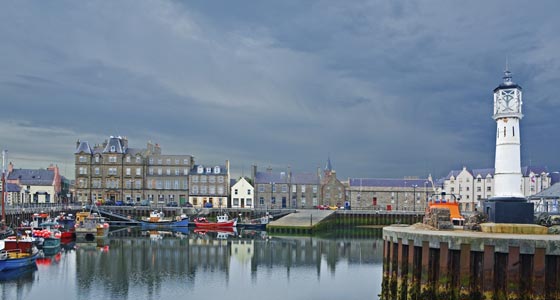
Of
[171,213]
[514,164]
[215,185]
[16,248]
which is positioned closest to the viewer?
[514,164]

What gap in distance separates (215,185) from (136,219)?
654 inches

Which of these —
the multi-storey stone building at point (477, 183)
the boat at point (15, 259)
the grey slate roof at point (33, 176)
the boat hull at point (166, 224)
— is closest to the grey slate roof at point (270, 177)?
the boat hull at point (166, 224)

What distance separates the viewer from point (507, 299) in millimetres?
17344

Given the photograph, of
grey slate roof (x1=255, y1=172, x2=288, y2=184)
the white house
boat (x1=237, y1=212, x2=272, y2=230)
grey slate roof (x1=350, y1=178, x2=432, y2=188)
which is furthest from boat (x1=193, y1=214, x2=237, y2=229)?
grey slate roof (x1=350, y1=178, x2=432, y2=188)

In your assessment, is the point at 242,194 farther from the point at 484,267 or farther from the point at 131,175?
the point at 484,267

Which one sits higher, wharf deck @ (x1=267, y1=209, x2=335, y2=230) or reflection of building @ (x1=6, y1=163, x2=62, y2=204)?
reflection of building @ (x1=6, y1=163, x2=62, y2=204)

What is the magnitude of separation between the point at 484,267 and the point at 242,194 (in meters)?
74.1

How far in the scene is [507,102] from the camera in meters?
22.6

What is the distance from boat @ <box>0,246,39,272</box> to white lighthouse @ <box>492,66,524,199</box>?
1082 inches

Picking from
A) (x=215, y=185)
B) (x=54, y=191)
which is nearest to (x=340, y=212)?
(x=215, y=185)

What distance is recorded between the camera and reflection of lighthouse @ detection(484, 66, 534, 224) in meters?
22.2

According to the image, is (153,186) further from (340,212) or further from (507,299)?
(507,299)

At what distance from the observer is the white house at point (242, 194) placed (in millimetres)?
90625

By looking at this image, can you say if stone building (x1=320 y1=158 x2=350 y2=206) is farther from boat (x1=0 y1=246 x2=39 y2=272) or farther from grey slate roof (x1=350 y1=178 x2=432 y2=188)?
boat (x1=0 y1=246 x2=39 y2=272)
